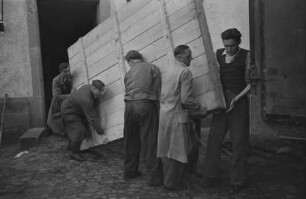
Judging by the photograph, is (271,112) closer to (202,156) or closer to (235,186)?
(235,186)

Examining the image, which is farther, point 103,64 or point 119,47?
point 103,64

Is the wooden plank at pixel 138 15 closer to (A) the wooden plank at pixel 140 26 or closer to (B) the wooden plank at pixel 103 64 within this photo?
(A) the wooden plank at pixel 140 26

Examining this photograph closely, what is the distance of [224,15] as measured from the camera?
7.82m

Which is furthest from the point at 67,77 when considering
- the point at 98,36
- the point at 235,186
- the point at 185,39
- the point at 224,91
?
the point at 235,186

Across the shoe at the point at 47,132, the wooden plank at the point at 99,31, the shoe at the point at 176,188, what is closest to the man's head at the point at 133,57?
the wooden plank at the point at 99,31

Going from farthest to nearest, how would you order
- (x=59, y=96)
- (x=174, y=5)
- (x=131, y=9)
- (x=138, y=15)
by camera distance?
(x=59, y=96) → (x=131, y=9) → (x=138, y=15) → (x=174, y=5)

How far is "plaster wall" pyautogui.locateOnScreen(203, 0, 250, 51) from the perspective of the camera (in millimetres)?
7789

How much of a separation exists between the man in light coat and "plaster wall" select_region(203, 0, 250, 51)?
3.67 metres

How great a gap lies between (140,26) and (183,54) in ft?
3.89

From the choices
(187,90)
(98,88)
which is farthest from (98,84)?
(187,90)

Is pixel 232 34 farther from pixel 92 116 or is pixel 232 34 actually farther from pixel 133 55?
pixel 92 116

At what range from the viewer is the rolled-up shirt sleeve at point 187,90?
426cm

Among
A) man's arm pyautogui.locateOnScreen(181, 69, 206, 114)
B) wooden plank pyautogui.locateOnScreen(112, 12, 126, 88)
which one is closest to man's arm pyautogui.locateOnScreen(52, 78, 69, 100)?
wooden plank pyautogui.locateOnScreen(112, 12, 126, 88)

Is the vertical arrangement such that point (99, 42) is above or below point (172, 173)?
above
